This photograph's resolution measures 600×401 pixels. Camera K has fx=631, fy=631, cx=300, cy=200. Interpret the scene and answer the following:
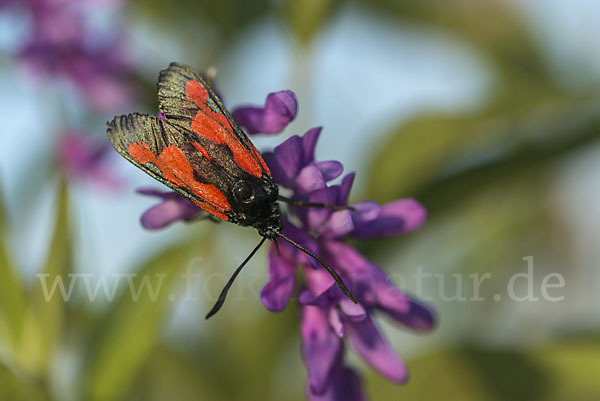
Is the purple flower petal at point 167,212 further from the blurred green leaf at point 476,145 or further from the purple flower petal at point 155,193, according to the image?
the blurred green leaf at point 476,145

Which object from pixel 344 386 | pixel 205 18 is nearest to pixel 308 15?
pixel 205 18

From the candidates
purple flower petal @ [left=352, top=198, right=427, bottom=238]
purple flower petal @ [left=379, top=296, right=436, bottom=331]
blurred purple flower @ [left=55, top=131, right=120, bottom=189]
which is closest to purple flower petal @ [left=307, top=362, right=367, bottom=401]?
purple flower petal @ [left=379, top=296, right=436, bottom=331]

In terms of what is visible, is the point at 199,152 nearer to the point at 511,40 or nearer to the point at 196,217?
the point at 196,217

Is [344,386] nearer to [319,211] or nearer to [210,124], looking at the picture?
[319,211]

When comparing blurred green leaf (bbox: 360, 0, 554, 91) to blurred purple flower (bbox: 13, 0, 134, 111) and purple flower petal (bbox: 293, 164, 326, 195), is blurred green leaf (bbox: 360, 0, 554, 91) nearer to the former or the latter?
blurred purple flower (bbox: 13, 0, 134, 111)

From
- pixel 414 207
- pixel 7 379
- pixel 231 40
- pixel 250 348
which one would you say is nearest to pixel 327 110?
pixel 231 40

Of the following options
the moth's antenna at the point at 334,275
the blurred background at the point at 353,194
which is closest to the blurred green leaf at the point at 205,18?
the blurred background at the point at 353,194
